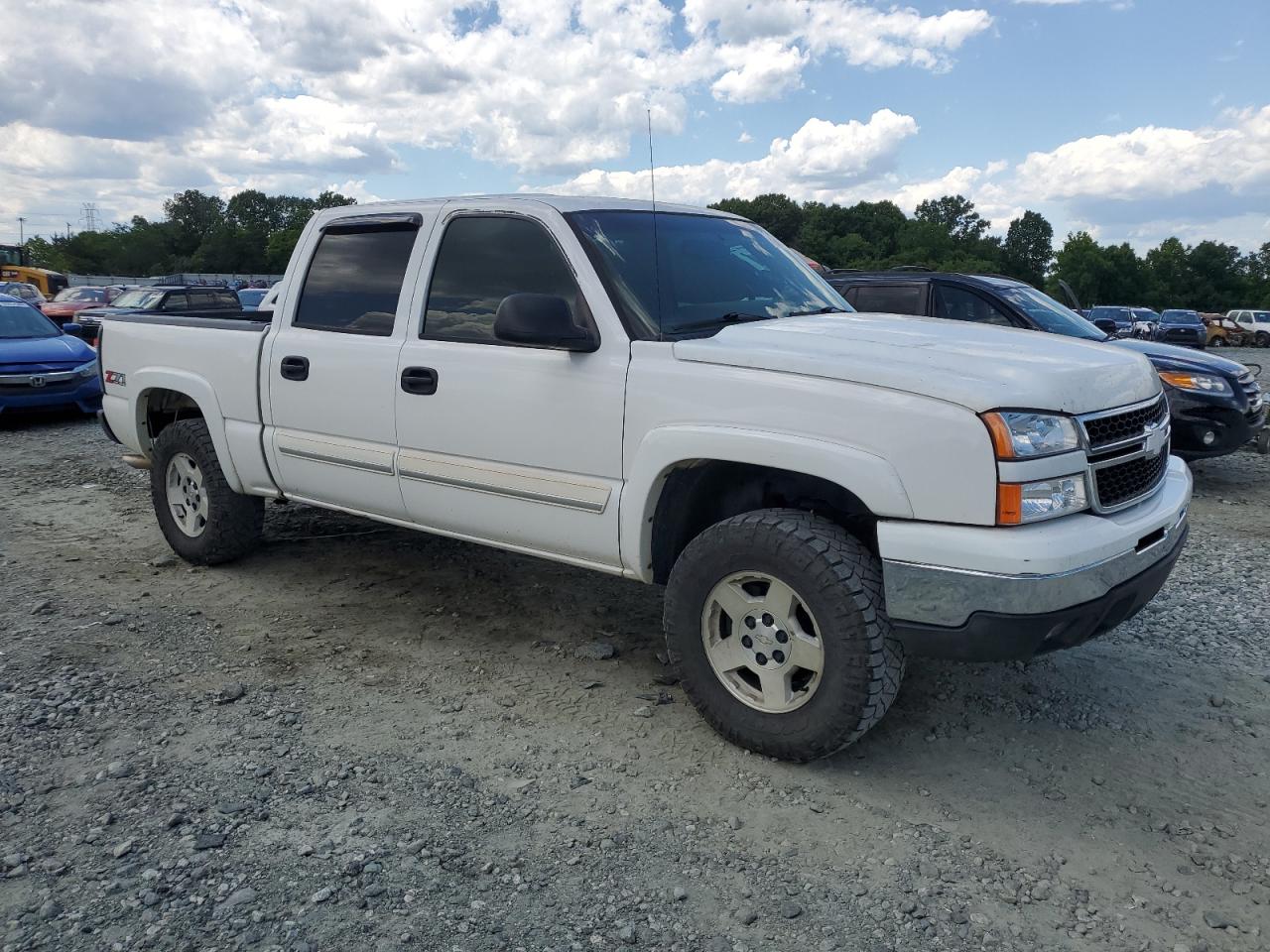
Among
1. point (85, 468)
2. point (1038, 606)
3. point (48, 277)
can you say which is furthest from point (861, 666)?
point (48, 277)

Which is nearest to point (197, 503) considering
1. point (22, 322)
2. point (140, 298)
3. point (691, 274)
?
point (691, 274)

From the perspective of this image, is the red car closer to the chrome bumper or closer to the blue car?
the blue car

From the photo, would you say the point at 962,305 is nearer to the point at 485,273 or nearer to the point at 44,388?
the point at 485,273

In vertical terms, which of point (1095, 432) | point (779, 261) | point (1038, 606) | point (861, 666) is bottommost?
point (861, 666)

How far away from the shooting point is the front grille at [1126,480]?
314 cm

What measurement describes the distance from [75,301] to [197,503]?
20.0m

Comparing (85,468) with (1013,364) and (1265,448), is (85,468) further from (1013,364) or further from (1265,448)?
(1265,448)

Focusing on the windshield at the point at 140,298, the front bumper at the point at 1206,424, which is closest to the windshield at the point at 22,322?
the windshield at the point at 140,298

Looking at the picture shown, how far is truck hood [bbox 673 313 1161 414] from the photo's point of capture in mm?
2941

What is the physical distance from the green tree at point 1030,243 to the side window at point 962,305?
10726 cm

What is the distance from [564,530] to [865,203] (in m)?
95.8

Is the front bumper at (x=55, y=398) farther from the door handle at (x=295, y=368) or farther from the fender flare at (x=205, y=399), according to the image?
the door handle at (x=295, y=368)

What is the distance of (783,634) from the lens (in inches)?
130

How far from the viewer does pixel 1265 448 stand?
933cm
